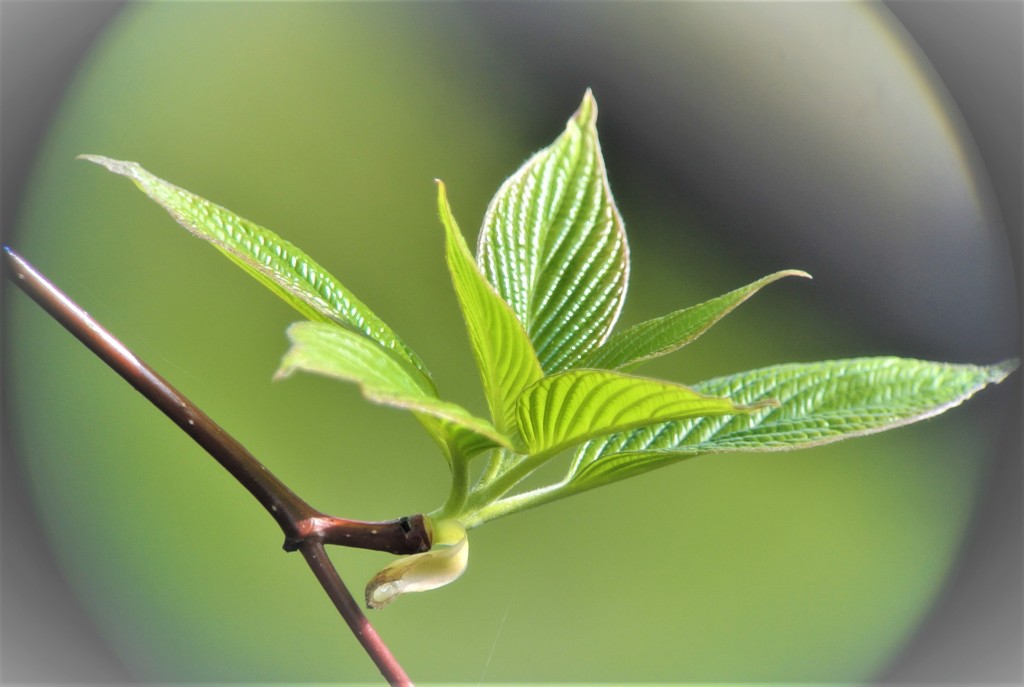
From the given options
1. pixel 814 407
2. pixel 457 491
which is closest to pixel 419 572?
pixel 457 491

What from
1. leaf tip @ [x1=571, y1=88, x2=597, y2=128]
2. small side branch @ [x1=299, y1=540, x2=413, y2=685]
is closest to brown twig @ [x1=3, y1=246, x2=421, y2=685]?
small side branch @ [x1=299, y1=540, x2=413, y2=685]

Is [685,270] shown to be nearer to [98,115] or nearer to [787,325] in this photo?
[787,325]

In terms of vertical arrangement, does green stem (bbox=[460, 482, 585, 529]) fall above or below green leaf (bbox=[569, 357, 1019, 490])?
below

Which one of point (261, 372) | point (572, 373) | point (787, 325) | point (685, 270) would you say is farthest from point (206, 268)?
point (572, 373)

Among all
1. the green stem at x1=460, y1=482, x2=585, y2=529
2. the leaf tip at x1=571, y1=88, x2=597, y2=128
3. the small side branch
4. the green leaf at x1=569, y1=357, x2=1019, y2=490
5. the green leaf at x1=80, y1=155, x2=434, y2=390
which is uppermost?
the leaf tip at x1=571, y1=88, x2=597, y2=128

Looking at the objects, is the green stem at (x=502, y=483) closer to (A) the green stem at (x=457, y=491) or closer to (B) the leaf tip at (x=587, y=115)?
(A) the green stem at (x=457, y=491)

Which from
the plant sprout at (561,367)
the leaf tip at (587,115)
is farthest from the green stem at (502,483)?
the leaf tip at (587,115)

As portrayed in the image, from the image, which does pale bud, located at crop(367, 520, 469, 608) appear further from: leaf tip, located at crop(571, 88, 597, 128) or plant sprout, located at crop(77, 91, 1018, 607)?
leaf tip, located at crop(571, 88, 597, 128)
